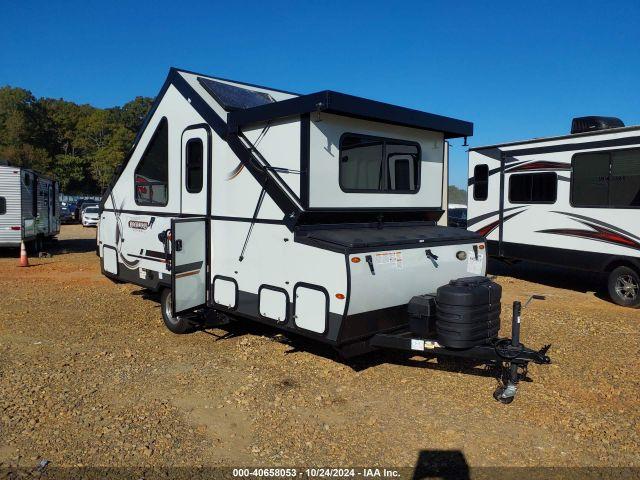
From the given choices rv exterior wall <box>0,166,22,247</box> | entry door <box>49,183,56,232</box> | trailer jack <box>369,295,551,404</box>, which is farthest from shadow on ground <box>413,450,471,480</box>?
entry door <box>49,183,56,232</box>

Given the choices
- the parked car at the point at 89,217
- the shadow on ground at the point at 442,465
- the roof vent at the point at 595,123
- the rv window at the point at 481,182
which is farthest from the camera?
the parked car at the point at 89,217

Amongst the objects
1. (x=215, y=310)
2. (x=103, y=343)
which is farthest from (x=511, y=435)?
(x=103, y=343)

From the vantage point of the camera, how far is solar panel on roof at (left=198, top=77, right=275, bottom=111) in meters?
5.70

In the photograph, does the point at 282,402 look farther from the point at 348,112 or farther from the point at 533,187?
the point at 533,187

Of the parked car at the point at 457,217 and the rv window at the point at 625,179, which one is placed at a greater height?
the rv window at the point at 625,179

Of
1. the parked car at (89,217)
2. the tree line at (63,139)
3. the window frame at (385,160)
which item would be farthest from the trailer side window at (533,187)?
the tree line at (63,139)

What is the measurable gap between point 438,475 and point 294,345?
2.76 m

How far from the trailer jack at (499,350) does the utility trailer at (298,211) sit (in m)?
0.11

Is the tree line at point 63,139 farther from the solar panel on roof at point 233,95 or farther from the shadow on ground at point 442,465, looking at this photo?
the shadow on ground at point 442,465

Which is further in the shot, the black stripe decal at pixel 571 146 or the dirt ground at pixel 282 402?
the black stripe decal at pixel 571 146

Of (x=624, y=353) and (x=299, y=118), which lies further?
(x=624, y=353)

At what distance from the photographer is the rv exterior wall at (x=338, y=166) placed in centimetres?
471

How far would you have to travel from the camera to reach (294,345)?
5.88 m

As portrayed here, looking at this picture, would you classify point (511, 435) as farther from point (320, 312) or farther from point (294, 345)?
point (294, 345)
